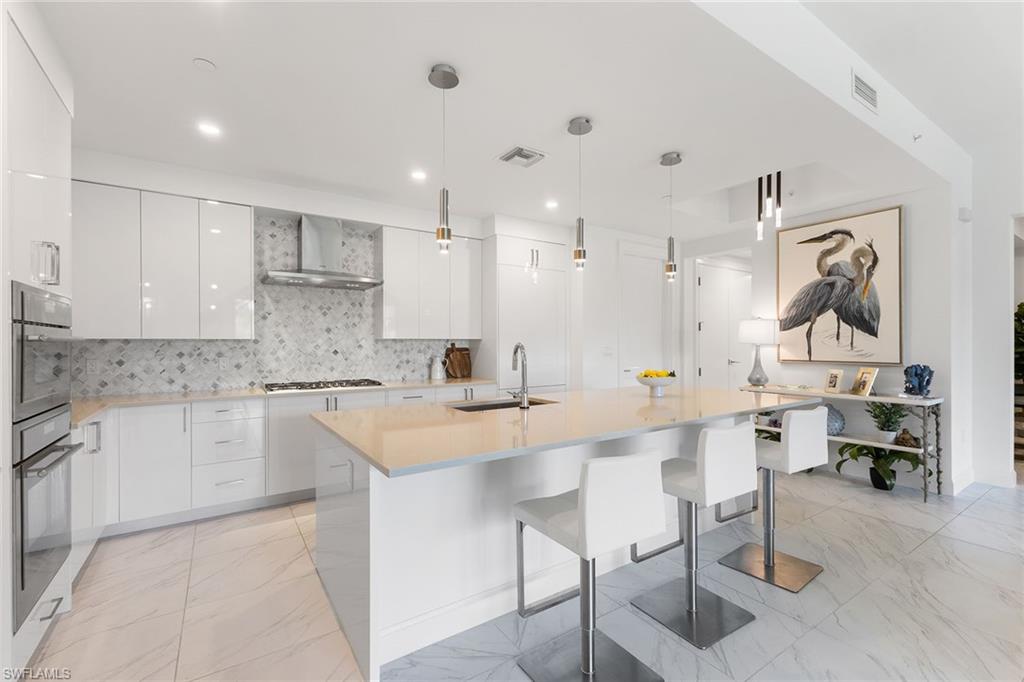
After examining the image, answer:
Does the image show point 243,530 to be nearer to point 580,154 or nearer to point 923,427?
point 580,154

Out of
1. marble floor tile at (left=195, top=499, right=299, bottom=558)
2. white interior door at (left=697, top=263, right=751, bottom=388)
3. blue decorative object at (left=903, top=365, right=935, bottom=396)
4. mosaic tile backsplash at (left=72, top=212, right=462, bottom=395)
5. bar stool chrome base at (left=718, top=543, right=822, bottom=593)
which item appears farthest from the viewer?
white interior door at (left=697, top=263, right=751, bottom=388)

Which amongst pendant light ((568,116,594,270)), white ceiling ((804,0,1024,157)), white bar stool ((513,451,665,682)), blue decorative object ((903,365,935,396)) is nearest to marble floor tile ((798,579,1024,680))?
white bar stool ((513,451,665,682))

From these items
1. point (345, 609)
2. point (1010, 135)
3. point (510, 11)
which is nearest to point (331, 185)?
point (510, 11)

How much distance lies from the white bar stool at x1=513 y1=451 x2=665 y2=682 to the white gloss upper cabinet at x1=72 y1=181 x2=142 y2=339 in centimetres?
310

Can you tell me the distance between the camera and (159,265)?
10.5ft

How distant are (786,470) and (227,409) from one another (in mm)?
3582

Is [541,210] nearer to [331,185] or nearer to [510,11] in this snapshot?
[331,185]

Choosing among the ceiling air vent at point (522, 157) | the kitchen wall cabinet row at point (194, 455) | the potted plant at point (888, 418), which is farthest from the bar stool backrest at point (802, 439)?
the kitchen wall cabinet row at point (194, 455)

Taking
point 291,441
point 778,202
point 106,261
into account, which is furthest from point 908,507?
point 106,261

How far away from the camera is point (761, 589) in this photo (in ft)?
7.36

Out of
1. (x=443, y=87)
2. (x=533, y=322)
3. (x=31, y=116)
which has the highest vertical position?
(x=443, y=87)

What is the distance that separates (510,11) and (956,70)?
2.71m

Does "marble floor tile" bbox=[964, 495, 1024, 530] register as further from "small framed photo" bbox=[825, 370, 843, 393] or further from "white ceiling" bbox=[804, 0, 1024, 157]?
"white ceiling" bbox=[804, 0, 1024, 157]

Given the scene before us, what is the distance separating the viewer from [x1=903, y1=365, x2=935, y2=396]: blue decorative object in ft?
11.4
